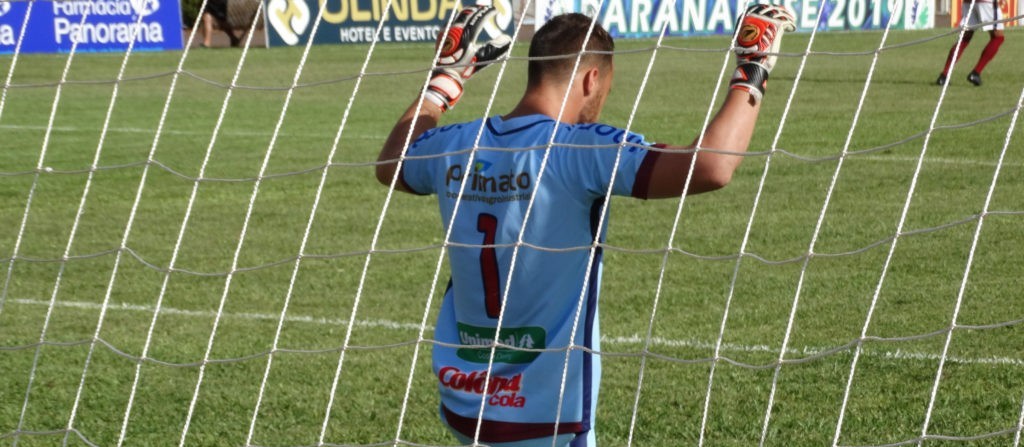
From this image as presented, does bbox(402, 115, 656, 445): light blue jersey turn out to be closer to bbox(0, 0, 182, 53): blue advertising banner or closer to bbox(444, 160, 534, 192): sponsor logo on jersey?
bbox(444, 160, 534, 192): sponsor logo on jersey

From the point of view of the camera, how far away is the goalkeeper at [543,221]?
119 inches

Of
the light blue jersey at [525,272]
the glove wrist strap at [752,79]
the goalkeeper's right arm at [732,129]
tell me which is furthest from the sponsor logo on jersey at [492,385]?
the glove wrist strap at [752,79]

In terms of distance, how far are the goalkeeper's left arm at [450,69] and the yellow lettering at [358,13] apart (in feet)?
73.1

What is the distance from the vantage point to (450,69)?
3.63 meters

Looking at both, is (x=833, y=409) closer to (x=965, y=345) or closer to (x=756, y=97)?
(x=965, y=345)

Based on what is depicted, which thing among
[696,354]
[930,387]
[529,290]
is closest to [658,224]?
[696,354]

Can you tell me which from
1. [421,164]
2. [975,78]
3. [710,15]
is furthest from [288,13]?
[421,164]

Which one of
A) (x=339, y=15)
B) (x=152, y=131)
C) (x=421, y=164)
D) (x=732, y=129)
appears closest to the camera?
(x=732, y=129)

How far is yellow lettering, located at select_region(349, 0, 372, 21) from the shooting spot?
25562 millimetres

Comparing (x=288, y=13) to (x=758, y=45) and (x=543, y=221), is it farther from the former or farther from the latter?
(x=758, y=45)

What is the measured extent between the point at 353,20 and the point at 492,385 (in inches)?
902

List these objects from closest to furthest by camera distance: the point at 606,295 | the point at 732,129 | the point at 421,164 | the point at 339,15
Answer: the point at 732,129 < the point at 421,164 < the point at 606,295 < the point at 339,15

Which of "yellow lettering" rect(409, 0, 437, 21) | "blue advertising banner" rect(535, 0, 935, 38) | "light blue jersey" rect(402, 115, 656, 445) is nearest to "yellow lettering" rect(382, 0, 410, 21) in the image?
"yellow lettering" rect(409, 0, 437, 21)

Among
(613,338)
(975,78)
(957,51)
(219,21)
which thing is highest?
(957,51)
